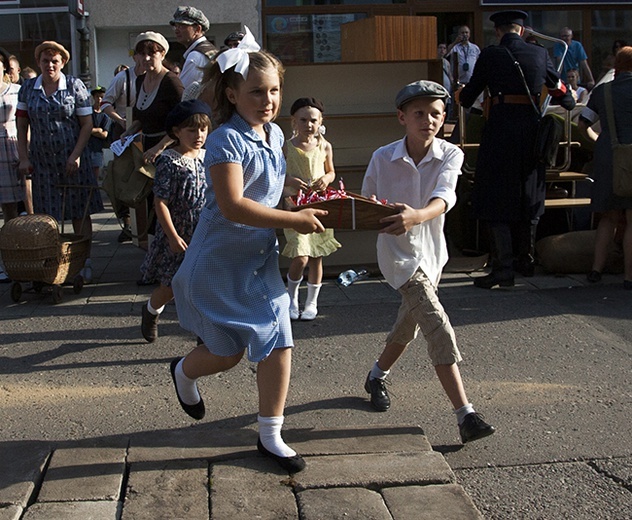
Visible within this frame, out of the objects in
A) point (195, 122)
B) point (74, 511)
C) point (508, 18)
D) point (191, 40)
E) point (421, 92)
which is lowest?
point (74, 511)

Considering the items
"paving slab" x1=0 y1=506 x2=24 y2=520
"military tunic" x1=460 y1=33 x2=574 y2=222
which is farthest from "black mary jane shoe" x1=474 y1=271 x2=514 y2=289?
"paving slab" x1=0 y1=506 x2=24 y2=520

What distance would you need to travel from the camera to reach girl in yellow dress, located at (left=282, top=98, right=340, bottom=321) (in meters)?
6.72

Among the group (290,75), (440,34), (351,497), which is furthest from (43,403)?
(440,34)

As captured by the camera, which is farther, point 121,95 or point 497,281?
point 121,95

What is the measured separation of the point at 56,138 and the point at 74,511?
4810 millimetres

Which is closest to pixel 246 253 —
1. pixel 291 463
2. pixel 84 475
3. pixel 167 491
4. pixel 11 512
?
pixel 291 463

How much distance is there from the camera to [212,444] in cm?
417

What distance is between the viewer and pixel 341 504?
363 centimetres

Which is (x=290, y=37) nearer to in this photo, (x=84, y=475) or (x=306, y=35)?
(x=306, y=35)

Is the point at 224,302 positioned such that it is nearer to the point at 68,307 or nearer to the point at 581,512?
the point at 581,512

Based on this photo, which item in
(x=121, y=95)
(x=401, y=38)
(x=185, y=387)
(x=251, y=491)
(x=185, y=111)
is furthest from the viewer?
(x=121, y=95)

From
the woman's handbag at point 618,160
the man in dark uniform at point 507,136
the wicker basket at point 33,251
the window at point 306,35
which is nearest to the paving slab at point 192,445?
the wicker basket at point 33,251

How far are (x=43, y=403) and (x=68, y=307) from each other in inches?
89.0

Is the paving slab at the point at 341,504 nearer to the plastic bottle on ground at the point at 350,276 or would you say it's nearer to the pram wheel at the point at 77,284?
the plastic bottle on ground at the point at 350,276
